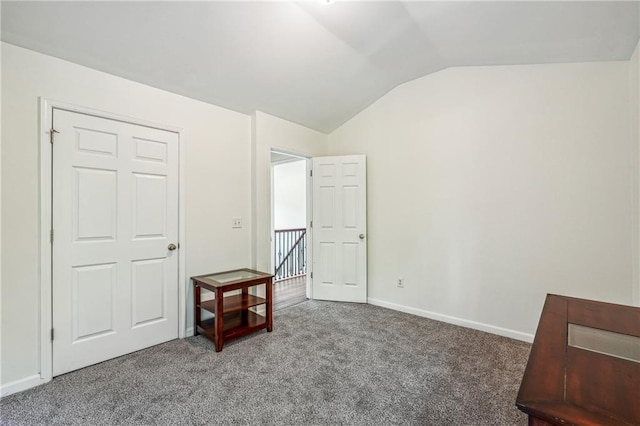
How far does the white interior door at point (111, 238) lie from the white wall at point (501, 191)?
93.8 inches

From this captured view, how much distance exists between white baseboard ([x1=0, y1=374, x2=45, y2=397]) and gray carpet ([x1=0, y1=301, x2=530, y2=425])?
59mm

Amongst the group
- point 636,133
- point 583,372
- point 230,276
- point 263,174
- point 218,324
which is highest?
point 636,133

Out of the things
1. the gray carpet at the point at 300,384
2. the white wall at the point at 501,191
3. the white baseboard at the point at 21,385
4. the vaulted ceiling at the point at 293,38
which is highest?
the vaulted ceiling at the point at 293,38

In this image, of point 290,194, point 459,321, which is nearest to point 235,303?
point 459,321

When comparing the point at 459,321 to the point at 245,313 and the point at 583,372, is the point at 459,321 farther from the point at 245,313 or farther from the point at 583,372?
the point at 583,372

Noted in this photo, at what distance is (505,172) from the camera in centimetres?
287

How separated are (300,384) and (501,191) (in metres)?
2.51

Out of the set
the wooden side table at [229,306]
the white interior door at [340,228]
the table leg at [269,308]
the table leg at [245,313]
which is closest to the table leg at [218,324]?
the wooden side table at [229,306]

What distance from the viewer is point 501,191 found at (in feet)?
9.51

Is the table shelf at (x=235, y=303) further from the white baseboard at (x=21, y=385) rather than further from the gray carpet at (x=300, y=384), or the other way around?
the white baseboard at (x=21, y=385)

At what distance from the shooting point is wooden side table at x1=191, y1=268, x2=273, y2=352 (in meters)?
2.56

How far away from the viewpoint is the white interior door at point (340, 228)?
3857 mm

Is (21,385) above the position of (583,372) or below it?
below

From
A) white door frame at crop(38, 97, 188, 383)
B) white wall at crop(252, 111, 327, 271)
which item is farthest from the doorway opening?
white door frame at crop(38, 97, 188, 383)
